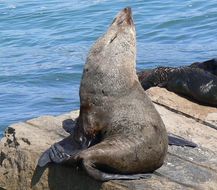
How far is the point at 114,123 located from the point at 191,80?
2.75m

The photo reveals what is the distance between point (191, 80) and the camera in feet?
25.2

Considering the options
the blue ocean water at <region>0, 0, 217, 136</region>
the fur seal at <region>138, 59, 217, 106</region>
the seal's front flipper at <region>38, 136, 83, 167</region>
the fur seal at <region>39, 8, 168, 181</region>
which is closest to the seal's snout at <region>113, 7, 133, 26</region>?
the fur seal at <region>39, 8, 168, 181</region>

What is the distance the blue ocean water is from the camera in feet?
34.8

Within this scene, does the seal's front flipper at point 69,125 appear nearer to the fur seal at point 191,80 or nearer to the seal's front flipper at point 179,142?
the seal's front flipper at point 179,142

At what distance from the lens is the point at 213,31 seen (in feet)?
48.6

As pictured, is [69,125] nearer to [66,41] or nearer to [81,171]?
[81,171]

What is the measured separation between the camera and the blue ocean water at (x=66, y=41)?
10594mm

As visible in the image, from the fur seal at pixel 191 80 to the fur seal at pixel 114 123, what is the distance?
1938mm

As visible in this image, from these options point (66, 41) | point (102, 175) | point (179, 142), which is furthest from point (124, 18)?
point (66, 41)

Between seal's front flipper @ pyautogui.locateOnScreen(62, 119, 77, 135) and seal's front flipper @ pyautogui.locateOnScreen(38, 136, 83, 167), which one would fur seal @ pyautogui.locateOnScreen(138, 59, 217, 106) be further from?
seal's front flipper @ pyautogui.locateOnScreen(38, 136, 83, 167)

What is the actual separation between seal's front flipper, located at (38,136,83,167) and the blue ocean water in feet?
12.8

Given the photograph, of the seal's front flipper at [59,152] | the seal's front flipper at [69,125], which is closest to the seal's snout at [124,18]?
the seal's front flipper at [69,125]

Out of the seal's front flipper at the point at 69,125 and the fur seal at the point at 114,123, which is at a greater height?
the fur seal at the point at 114,123

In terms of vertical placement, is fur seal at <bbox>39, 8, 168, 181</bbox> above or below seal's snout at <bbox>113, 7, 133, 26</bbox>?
below
